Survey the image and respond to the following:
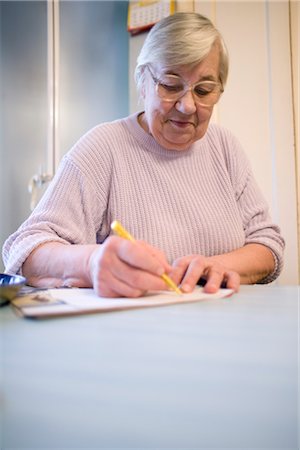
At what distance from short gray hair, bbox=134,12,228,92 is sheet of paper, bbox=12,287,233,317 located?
0.59 meters

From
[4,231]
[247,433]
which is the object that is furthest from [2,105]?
[247,433]

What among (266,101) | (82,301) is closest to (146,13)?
(266,101)

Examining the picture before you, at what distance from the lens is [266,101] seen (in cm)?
189

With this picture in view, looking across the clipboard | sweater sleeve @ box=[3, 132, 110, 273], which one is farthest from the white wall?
sweater sleeve @ box=[3, 132, 110, 273]

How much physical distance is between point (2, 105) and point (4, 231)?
0.63 meters

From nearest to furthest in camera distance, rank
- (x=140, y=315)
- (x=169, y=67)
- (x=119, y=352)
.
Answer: (x=119, y=352) < (x=140, y=315) < (x=169, y=67)

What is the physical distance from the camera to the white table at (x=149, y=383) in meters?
0.25

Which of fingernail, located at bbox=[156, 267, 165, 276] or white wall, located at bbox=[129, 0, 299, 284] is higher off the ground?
white wall, located at bbox=[129, 0, 299, 284]

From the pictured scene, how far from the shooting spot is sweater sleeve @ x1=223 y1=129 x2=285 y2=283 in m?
1.08

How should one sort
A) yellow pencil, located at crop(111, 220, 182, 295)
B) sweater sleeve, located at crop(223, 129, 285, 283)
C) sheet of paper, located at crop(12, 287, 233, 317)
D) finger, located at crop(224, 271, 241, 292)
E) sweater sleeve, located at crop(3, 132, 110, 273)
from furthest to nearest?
1. sweater sleeve, located at crop(223, 129, 285, 283)
2. sweater sleeve, located at crop(3, 132, 110, 273)
3. finger, located at crop(224, 271, 241, 292)
4. yellow pencil, located at crop(111, 220, 182, 295)
5. sheet of paper, located at crop(12, 287, 233, 317)

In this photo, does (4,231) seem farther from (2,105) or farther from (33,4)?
(33,4)

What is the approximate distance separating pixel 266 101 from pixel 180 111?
1.06m

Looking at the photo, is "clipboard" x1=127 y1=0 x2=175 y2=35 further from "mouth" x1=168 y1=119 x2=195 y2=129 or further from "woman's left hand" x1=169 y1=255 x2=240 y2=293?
"woman's left hand" x1=169 y1=255 x2=240 y2=293

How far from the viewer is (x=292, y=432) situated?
253 millimetres
